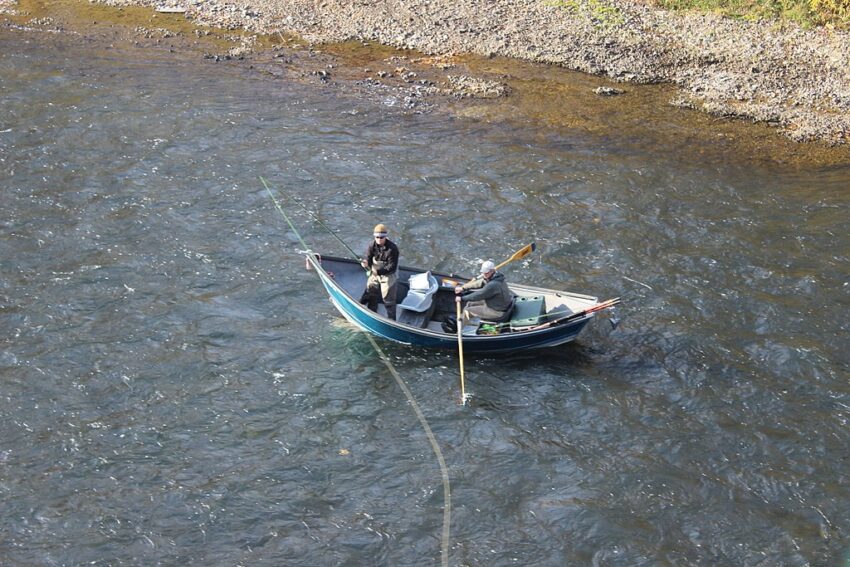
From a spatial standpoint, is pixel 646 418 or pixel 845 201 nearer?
pixel 646 418

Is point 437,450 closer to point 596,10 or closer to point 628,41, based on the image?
point 628,41

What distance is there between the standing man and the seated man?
1.25 metres

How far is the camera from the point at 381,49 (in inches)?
1079

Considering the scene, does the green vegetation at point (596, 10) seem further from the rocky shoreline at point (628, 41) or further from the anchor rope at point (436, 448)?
the anchor rope at point (436, 448)

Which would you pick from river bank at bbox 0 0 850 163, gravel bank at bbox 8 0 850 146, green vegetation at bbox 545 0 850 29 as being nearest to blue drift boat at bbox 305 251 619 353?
river bank at bbox 0 0 850 163

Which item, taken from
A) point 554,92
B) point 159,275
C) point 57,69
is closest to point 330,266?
point 159,275

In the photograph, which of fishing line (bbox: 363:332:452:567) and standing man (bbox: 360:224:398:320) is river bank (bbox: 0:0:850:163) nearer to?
standing man (bbox: 360:224:398:320)

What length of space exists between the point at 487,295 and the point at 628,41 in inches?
591

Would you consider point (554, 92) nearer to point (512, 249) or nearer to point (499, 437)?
point (512, 249)

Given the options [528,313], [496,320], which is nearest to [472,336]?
[496,320]

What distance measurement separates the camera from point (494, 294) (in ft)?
49.6

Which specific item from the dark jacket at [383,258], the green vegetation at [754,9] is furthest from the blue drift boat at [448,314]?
the green vegetation at [754,9]

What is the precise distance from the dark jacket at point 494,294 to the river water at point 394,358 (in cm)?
104

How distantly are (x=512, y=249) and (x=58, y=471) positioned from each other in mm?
9991
